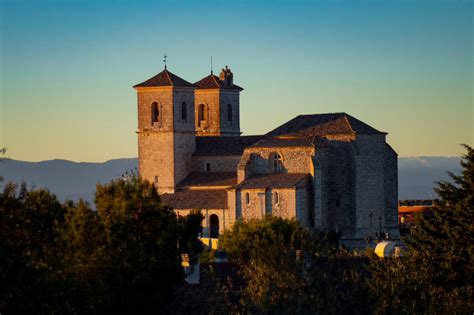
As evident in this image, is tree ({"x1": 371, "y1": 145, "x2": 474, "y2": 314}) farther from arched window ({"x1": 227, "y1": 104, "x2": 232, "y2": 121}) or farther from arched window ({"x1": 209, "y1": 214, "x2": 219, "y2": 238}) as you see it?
arched window ({"x1": 227, "y1": 104, "x2": 232, "y2": 121})

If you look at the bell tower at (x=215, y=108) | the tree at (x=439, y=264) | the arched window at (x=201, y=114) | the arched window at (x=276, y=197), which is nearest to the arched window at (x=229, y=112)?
the bell tower at (x=215, y=108)

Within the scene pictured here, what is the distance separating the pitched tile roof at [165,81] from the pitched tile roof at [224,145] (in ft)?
11.8

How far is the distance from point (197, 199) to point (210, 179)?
2.31m

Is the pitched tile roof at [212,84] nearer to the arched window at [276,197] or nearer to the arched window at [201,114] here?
the arched window at [201,114]

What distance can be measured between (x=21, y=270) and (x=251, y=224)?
40.4m

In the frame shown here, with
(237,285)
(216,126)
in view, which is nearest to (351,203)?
(216,126)

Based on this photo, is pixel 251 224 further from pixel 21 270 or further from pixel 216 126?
pixel 21 270

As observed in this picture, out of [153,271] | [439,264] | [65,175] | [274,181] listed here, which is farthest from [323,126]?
[65,175]

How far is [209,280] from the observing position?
128ft

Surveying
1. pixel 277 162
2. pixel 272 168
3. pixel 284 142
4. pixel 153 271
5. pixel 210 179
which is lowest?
pixel 153 271

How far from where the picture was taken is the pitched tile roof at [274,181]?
77.6 meters

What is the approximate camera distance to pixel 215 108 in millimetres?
94000

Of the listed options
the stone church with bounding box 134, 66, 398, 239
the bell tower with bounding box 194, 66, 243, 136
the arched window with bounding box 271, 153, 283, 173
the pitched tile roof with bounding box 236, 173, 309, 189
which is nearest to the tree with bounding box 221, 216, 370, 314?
the stone church with bounding box 134, 66, 398, 239

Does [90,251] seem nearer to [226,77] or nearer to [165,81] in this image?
[165,81]
